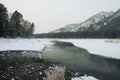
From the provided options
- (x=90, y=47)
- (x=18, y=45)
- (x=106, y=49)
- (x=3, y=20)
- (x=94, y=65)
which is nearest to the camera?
(x=94, y=65)

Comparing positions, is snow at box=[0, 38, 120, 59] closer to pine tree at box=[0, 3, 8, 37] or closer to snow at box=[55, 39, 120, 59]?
snow at box=[55, 39, 120, 59]

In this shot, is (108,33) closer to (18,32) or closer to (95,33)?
(95,33)

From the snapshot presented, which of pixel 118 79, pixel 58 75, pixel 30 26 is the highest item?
pixel 30 26

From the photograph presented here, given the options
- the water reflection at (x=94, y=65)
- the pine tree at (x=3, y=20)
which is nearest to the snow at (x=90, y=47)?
the water reflection at (x=94, y=65)

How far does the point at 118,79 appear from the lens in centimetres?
1244

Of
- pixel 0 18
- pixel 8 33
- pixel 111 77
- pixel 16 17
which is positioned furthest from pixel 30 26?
pixel 111 77

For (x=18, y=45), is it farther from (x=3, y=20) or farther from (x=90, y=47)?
(x=90, y=47)

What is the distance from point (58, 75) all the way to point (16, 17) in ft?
210

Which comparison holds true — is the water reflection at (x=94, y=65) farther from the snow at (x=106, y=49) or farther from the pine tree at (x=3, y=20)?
the pine tree at (x=3, y=20)

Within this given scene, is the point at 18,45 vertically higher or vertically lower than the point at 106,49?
higher

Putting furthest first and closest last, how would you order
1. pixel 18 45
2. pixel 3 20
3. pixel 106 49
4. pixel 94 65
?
pixel 3 20
pixel 18 45
pixel 106 49
pixel 94 65

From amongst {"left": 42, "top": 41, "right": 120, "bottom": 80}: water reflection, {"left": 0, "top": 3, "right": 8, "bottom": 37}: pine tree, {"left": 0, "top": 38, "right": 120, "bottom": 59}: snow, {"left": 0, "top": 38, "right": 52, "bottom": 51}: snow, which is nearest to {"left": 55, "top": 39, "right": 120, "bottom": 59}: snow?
{"left": 0, "top": 38, "right": 120, "bottom": 59}: snow

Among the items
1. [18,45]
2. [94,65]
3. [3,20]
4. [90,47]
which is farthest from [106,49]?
[3,20]

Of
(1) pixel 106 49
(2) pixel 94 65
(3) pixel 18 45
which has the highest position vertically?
(3) pixel 18 45
